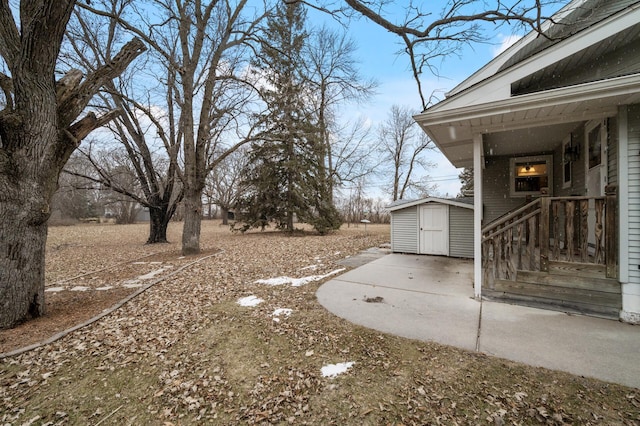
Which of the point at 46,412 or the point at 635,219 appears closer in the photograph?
the point at 46,412

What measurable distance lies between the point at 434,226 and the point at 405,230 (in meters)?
0.88

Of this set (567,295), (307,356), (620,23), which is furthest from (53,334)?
(620,23)

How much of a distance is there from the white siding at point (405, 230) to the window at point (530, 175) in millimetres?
2653

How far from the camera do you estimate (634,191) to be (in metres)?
3.32

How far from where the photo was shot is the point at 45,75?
3586 mm

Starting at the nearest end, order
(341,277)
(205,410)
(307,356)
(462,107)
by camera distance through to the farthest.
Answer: (205,410), (307,356), (462,107), (341,277)

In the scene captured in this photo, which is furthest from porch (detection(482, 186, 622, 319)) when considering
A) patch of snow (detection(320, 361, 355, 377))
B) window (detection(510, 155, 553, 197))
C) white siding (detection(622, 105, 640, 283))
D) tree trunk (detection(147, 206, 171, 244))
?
tree trunk (detection(147, 206, 171, 244))

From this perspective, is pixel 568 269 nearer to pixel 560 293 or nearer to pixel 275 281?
pixel 560 293

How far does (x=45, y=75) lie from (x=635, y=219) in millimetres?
7752

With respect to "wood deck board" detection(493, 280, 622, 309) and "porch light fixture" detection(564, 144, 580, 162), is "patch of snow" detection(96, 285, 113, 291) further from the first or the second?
"porch light fixture" detection(564, 144, 580, 162)

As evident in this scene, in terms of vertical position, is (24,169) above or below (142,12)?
below

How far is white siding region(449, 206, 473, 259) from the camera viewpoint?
7.73 m

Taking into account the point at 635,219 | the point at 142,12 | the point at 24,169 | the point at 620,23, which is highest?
the point at 142,12

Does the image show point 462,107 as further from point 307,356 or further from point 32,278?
point 32,278
